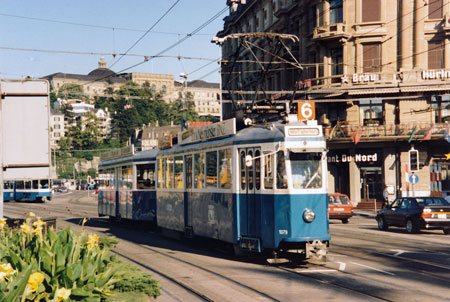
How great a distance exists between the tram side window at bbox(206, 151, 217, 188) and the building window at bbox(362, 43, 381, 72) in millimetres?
29009

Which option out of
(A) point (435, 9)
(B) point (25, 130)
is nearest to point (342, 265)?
(B) point (25, 130)

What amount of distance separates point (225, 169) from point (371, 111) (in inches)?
1186

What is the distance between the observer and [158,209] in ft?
71.7

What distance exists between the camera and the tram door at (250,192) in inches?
573

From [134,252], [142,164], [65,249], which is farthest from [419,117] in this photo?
[65,249]

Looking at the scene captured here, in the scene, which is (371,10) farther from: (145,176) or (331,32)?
(145,176)

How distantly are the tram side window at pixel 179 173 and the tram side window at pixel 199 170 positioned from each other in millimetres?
1255

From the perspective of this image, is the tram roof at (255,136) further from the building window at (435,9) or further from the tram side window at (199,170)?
the building window at (435,9)

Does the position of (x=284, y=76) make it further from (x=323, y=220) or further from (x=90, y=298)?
(x=90, y=298)

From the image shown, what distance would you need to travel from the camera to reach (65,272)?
765 centimetres

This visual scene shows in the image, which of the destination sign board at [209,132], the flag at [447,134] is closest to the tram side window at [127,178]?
the destination sign board at [209,132]

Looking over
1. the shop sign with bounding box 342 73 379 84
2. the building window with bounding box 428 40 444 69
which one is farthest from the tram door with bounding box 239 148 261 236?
the building window with bounding box 428 40 444 69

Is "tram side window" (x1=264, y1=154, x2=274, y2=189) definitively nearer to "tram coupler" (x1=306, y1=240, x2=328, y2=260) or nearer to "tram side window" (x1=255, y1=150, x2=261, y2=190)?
"tram side window" (x1=255, y1=150, x2=261, y2=190)

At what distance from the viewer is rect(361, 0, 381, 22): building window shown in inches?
1710
